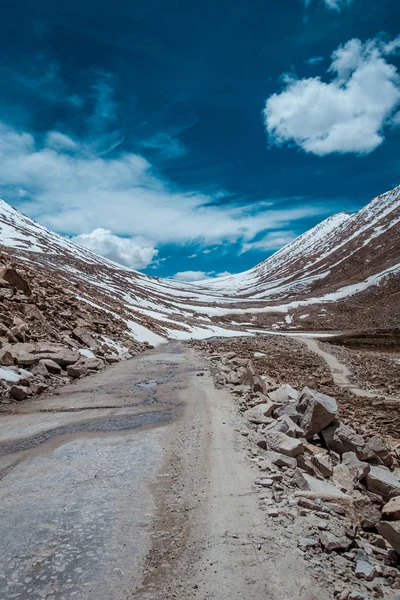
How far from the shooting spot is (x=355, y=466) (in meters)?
8.10

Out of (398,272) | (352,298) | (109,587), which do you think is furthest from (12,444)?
(398,272)

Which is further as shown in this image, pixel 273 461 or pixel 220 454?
pixel 220 454

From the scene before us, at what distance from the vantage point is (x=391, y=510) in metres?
5.74

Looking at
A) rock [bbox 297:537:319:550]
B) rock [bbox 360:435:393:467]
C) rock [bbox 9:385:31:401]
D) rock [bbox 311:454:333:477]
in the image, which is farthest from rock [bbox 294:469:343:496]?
rock [bbox 9:385:31:401]

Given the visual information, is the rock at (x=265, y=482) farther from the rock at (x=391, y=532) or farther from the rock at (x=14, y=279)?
the rock at (x=14, y=279)

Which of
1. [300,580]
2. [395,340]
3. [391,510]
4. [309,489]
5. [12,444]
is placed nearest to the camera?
[300,580]

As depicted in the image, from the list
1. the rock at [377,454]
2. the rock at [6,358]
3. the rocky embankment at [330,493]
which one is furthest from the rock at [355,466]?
the rock at [6,358]

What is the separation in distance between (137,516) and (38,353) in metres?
14.3

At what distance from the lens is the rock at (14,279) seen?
Result: 923 inches

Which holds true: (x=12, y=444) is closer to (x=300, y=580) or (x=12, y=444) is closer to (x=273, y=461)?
(x=273, y=461)

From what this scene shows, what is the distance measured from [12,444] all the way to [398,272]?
133344mm

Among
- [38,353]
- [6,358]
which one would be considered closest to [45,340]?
[38,353]

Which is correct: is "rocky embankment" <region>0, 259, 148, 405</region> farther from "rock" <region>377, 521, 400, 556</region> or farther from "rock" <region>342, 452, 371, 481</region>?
"rock" <region>377, 521, 400, 556</region>

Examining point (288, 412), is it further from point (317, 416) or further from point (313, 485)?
point (313, 485)
